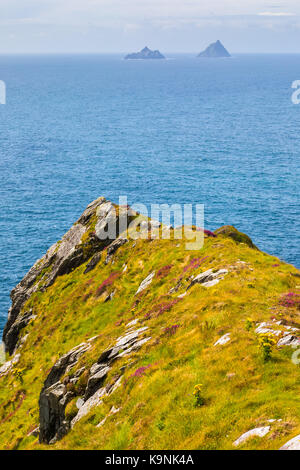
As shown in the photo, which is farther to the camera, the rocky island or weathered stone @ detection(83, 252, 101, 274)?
weathered stone @ detection(83, 252, 101, 274)

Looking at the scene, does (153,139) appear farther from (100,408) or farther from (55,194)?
(100,408)

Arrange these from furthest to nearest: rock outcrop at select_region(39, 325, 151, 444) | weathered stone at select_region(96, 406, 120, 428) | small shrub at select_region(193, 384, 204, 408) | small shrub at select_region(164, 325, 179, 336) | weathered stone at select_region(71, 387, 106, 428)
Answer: small shrub at select_region(164, 325, 179, 336) < rock outcrop at select_region(39, 325, 151, 444) < weathered stone at select_region(71, 387, 106, 428) < weathered stone at select_region(96, 406, 120, 428) < small shrub at select_region(193, 384, 204, 408)

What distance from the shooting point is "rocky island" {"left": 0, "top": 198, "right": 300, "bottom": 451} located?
18000 millimetres

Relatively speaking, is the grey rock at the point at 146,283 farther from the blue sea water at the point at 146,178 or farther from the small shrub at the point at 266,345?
the blue sea water at the point at 146,178

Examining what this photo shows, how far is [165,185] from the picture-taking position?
420 feet

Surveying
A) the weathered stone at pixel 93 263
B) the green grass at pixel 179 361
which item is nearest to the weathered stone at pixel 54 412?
the green grass at pixel 179 361

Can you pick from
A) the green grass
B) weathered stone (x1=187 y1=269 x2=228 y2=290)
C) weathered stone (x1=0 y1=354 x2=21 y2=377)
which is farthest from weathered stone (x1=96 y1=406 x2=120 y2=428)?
weathered stone (x1=0 y1=354 x2=21 y2=377)

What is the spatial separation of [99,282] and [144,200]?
71.1 m

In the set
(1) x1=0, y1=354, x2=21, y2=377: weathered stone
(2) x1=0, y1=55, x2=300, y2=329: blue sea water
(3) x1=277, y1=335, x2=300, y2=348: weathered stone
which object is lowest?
(1) x1=0, y1=354, x2=21, y2=377: weathered stone

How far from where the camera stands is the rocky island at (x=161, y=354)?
18.0m

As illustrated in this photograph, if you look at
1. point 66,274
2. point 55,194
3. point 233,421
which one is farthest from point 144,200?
point 233,421

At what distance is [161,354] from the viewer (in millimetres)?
24547

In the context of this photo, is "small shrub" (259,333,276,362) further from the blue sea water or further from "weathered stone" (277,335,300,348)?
the blue sea water

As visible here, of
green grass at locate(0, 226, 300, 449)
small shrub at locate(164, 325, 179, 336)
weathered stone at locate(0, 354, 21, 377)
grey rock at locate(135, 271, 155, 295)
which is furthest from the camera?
weathered stone at locate(0, 354, 21, 377)
